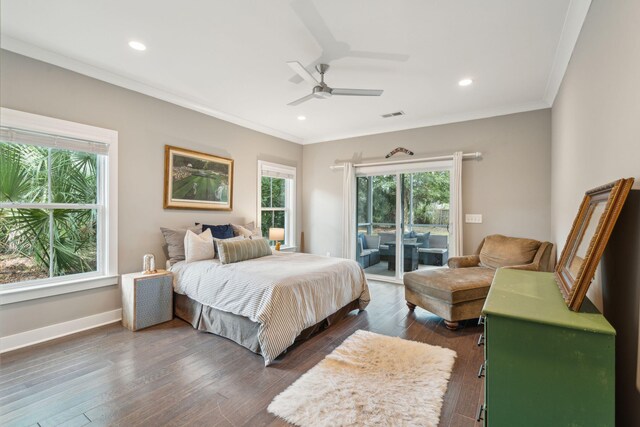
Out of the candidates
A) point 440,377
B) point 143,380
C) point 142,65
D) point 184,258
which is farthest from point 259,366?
point 142,65

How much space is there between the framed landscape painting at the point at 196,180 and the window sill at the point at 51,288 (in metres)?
1.09

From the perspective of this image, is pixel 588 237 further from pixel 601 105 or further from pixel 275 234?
pixel 275 234

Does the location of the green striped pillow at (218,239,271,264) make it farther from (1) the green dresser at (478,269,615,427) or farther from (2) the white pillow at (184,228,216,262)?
(1) the green dresser at (478,269,615,427)

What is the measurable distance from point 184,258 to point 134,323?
85 centimetres

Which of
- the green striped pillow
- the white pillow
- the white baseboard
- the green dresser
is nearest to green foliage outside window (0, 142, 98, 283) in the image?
the white baseboard

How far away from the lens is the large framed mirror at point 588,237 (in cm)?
116

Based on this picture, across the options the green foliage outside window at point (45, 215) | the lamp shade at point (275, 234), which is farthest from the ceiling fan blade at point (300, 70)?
the lamp shade at point (275, 234)

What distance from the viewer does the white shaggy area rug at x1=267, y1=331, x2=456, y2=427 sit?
1762 mm

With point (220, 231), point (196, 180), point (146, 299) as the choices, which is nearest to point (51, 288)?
point (146, 299)

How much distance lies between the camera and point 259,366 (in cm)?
237

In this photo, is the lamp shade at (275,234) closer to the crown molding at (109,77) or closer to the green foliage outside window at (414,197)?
the green foliage outside window at (414,197)

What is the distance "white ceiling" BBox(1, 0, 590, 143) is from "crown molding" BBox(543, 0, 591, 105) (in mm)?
11

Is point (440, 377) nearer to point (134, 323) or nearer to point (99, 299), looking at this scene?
point (134, 323)

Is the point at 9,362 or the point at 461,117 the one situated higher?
the point at 461,117
